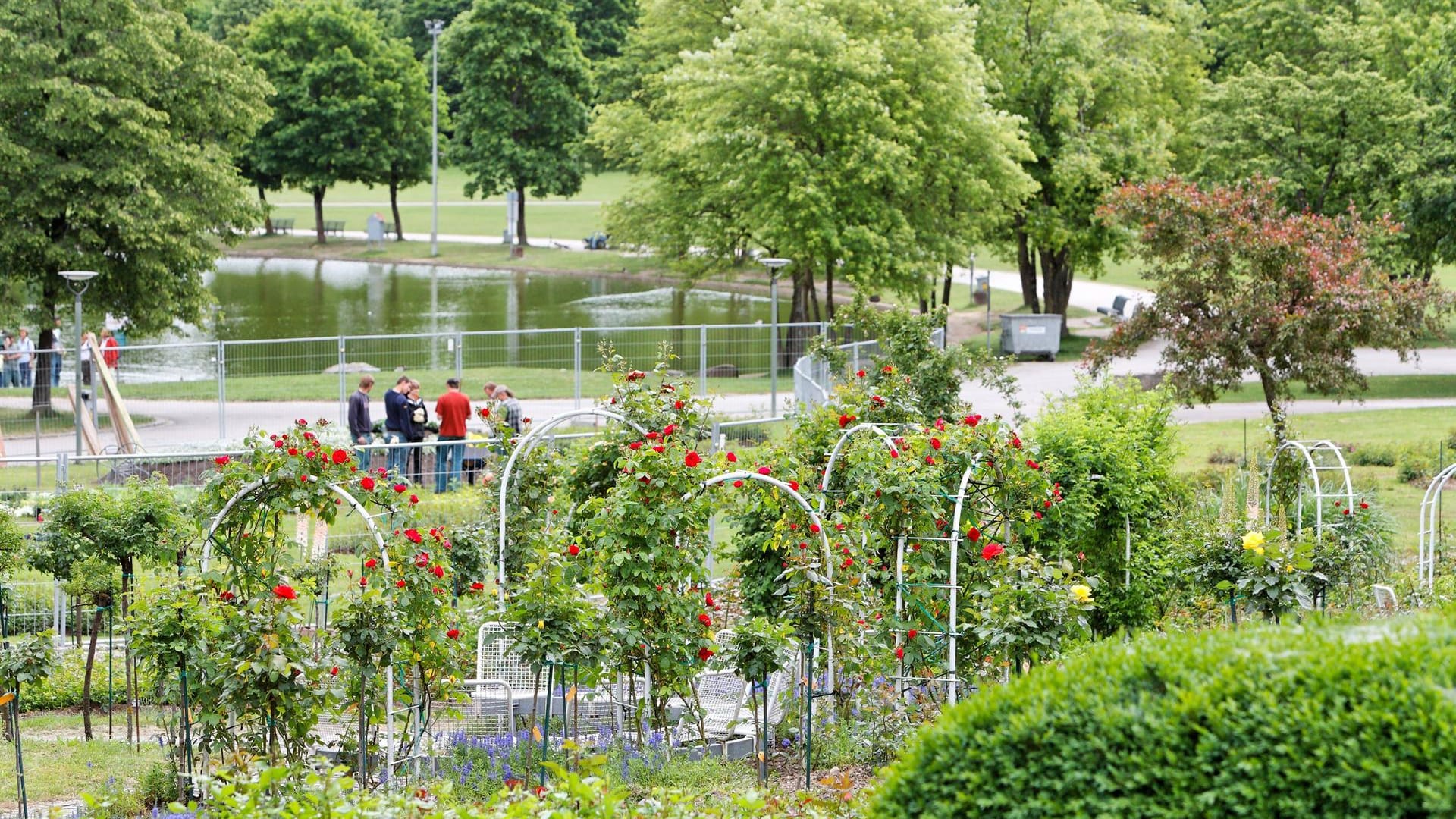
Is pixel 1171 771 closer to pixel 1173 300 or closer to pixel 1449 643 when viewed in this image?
pixel 1449 643

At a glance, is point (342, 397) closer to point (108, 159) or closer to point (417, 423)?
point (417, 423)

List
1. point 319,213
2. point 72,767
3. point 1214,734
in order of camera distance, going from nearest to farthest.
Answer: point 1214,734, point 72,767, point 319,213

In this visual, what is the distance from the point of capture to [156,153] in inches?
955

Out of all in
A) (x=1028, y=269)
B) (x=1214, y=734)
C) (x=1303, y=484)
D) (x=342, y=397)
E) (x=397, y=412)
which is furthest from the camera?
(x=1028, y=269)

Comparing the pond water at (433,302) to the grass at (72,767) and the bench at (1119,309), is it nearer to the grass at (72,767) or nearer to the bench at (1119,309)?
the bench at (1119,309)

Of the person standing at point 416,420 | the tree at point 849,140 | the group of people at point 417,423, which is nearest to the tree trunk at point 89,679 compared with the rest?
the group of people at point 417,423

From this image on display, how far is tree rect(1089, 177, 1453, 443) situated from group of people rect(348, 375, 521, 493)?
25.9 ft

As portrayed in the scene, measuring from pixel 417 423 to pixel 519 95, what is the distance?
40.5 metres

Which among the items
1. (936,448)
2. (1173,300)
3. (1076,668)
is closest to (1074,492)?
(936,448)

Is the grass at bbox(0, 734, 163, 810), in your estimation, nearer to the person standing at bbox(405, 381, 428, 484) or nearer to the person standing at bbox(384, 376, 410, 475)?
the person standing at bbox(405, 381, 428, 484)

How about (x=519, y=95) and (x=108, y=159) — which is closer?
(x=108, y=159)

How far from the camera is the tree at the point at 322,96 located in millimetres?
55781

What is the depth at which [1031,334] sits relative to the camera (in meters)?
30.7

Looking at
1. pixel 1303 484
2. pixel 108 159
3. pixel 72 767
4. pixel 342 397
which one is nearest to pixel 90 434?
pixel 342 397
